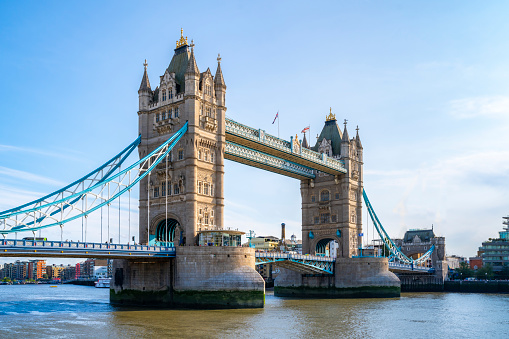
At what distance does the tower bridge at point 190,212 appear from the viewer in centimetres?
5219

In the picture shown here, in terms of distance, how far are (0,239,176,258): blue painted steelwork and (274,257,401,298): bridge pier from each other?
107ft

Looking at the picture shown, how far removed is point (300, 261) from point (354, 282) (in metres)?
11.5

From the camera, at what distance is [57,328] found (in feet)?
130

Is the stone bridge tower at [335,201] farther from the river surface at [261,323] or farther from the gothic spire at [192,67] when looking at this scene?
the gothic spire at [192,67]

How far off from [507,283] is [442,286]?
1140 cm

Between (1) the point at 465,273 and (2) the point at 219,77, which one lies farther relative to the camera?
(1) the point at 465,273

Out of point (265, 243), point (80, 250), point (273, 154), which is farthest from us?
point (265, 243)

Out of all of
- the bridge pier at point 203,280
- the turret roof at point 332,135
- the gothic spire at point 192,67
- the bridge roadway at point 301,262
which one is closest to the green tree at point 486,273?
the bridge roadway at point 301,262

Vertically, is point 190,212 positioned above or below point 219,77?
below

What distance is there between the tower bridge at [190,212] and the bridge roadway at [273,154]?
0.44 feet

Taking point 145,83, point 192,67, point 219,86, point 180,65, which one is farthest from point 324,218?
point 192,67

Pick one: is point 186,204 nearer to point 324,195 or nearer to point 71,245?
point 71,245

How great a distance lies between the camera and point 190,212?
58.2 meters

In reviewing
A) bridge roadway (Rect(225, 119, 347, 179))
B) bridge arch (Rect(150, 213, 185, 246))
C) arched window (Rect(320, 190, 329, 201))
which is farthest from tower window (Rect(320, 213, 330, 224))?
bridge arch (Rect(150, 213, 185, 246))
